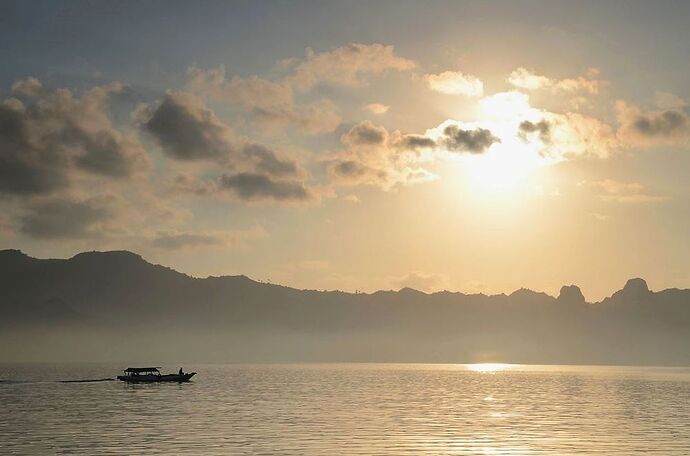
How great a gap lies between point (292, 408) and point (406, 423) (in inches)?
1213

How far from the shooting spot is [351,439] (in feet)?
290

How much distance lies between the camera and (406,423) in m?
106

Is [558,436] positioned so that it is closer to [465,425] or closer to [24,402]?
[465,425]

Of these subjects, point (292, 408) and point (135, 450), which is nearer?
point (135, 450)

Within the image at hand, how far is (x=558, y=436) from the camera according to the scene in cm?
9394

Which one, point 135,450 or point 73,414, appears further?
point 73,414

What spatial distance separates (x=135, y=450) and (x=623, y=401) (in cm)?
12166

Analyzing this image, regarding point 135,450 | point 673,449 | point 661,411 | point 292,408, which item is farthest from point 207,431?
point 661,411

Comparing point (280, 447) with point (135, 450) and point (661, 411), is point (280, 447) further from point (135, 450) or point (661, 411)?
point (661, 411)

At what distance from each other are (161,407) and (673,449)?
270ft

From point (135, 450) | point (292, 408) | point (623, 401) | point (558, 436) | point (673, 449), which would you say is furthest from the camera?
point (623, 401)

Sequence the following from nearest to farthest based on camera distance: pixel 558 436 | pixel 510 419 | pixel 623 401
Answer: pixel 558 436, pixel 510 419, pixel 623 401

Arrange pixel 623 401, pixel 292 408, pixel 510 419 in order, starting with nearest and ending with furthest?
pixel 510 419, pixel 292 408, pixel 623 401

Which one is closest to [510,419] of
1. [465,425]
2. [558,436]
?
[465,425]
